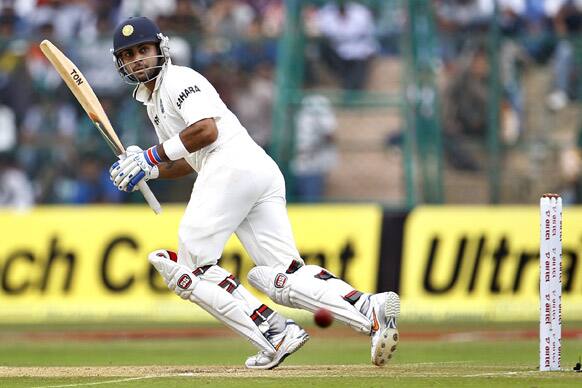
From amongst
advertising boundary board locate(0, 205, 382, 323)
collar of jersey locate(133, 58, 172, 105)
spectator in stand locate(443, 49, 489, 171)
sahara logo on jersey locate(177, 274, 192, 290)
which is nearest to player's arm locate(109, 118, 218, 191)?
collar of jersey locate(133, 58, 172, 105)

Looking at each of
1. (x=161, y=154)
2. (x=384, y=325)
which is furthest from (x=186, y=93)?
(x=384, y=325)

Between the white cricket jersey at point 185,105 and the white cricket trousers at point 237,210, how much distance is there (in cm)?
10

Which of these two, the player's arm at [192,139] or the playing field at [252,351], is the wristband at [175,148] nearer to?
the player's arm at [192,139]

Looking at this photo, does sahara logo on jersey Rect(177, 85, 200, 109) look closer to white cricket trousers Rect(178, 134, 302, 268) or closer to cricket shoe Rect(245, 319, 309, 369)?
white cricket trousers Rect(178, 134, 302, 268)

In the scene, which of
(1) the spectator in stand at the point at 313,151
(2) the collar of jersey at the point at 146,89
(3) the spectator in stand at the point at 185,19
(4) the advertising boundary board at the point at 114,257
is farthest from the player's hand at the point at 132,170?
(3) the spectator in stand at the point at 185,19

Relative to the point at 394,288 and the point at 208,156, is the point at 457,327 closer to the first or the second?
the point at 394,288

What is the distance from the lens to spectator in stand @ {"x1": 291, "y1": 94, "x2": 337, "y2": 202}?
15.5 meters

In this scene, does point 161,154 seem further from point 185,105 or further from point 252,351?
point 252,351

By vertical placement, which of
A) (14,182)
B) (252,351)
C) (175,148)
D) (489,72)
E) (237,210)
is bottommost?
(252,351)

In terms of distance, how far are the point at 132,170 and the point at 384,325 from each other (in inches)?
69.2

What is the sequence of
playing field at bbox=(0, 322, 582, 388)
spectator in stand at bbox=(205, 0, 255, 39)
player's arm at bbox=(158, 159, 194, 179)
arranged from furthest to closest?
1. spectator in stand at bbox=(205, 0, 255, 39)
2. player's arm at bbox=(158, 159, 194, 179)
3. playing field at bbox=(0, 322, 582, 388)

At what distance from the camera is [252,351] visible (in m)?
11.1

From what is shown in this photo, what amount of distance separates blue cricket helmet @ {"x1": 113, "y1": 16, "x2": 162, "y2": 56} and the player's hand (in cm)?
68

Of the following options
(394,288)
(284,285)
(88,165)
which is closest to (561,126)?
(394,288)
